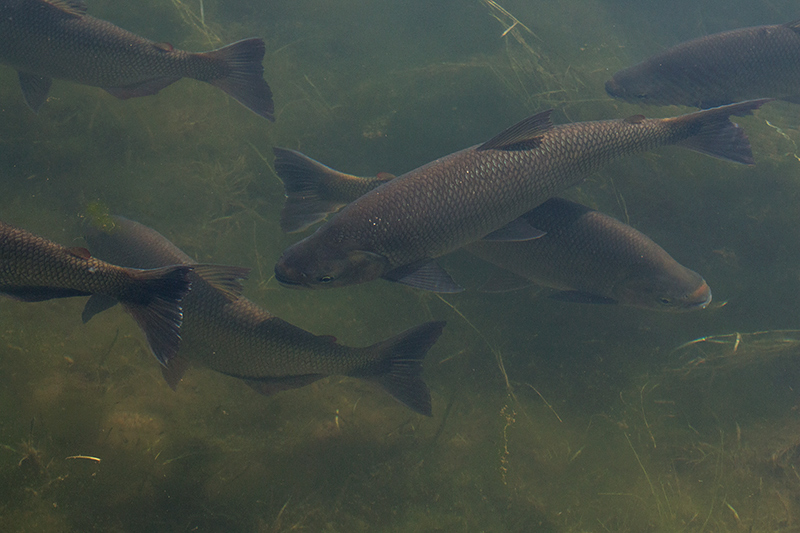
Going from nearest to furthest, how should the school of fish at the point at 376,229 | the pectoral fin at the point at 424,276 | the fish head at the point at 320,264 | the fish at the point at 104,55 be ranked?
the school of fish at the point at 376,229
the fish head at the point at 320,264
the pectoral fin at the point at 424,276
the fish at the point at 104,55

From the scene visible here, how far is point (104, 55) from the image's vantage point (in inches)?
164

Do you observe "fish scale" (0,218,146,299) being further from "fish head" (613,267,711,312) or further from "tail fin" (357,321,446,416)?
"fish head" (613,267,711,312)

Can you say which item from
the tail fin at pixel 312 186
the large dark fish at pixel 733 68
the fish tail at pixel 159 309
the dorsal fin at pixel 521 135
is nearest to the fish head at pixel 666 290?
the dorsal fin at pixel 521 135

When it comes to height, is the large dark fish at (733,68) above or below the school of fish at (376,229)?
above

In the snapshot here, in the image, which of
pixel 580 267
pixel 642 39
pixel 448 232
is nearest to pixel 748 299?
pixel 580 267

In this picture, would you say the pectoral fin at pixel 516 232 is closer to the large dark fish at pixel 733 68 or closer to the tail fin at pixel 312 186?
the tail fin at pixel 312 186

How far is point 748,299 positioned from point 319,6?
676cm

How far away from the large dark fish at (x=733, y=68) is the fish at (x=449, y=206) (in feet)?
4.18

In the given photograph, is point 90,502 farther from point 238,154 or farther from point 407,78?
point 407,78

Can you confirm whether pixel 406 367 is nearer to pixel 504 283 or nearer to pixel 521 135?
pixel 504 283

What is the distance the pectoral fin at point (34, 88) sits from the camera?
15.2 feet

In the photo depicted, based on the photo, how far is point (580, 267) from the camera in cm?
389

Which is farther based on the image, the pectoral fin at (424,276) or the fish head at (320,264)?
the pectoral fin at (424,276)

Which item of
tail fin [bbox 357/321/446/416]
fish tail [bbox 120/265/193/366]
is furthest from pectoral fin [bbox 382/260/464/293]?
fish tail [bbox 120/265/193/366]
